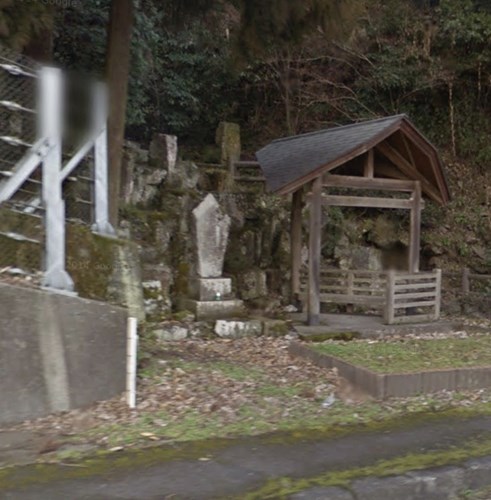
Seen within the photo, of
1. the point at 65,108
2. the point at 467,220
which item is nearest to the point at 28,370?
the point at 65,108

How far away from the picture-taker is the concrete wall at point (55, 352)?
5082 mm

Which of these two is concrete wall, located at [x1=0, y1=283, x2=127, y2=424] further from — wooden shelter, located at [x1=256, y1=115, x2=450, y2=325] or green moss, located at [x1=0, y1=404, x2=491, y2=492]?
wooden shelter, located at [x1=256, y1=115, x2=450, y2=325]

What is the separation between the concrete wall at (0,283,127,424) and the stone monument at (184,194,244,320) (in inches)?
173

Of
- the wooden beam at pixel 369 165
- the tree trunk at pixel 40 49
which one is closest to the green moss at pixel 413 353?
the wooden beam at pixel 369 165

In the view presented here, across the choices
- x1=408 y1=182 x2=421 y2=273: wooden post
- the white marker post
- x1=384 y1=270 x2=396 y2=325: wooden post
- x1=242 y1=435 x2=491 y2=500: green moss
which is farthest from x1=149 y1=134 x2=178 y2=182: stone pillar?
x1=242 y1=435 x2=491 y2=500: green moss

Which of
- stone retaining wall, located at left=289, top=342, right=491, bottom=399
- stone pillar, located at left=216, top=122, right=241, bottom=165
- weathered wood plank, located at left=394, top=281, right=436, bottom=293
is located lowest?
stone retaining wall, located at left=289, top=342, right=491, bottom=399

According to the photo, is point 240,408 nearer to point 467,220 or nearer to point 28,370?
point 28,370

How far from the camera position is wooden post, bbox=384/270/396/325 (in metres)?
10.9

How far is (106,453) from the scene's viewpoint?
467 centimetres

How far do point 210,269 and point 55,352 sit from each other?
5.12m

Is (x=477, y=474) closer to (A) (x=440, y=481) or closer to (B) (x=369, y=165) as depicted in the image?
(A) (x=440, y=481)

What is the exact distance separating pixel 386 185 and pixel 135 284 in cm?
605

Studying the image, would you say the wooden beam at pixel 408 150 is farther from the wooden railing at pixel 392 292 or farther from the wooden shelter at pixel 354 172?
the wooden railing at pixel 392 292

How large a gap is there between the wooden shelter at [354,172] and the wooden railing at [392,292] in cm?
31
